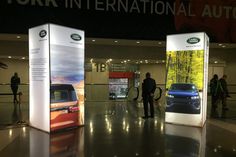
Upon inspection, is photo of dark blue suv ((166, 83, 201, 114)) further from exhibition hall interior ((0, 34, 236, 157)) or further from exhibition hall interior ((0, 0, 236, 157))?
exhibition hall interior ((0, 34, 236, 157))

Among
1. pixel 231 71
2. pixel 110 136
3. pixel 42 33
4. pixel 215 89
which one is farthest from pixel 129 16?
pixel 231 71

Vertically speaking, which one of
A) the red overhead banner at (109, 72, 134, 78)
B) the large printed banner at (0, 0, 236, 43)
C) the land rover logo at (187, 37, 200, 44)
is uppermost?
the large printed banner at (0, 0, 236, 43)

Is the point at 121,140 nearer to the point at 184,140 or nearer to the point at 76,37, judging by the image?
the point at 184,140

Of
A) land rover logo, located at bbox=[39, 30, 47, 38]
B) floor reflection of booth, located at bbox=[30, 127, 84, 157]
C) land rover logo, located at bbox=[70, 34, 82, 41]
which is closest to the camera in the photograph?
floor reflection of booth, located at bbox=[30, 127, 84, 157]

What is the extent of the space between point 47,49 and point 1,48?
879 centimetres

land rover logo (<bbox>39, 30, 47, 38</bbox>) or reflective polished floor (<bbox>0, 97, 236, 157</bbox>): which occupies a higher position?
land rover logo (<bbox>39, 30, 47, 38</bbox>)

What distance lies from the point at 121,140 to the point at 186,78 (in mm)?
3146

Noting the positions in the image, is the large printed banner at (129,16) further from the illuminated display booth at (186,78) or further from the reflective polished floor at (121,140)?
the reflective polished floor at (121,140)

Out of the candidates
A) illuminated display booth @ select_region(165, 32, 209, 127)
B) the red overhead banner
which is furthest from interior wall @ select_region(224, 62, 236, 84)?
illuminated display booth @ select_region(165, 32, 209, 127)

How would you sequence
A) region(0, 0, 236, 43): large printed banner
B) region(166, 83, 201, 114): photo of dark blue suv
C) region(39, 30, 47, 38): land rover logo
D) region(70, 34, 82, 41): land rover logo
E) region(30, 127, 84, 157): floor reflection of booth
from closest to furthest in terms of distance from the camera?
region(30, 127, 84, 157): floor reflection of booth, region(39, 30, 47, 38): land rover logo, region(70, 34, 82, 41): land rover logo, region(166, 83, 201, 114): photo of dark blue suv, region(0, 0, 236, 43): large printed banner

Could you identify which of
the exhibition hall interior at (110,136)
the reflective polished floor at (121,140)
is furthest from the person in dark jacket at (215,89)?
the reflective polished floor at (121,140)

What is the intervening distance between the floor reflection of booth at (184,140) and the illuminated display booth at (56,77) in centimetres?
274

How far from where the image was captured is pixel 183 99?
8.31 m

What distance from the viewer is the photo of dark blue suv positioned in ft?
26.6
